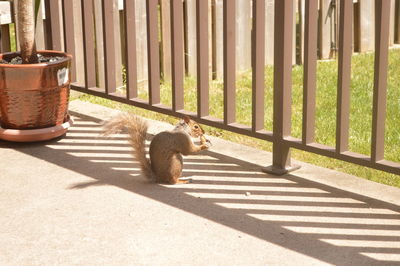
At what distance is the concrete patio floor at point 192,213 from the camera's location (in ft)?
11.4

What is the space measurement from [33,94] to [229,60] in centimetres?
133

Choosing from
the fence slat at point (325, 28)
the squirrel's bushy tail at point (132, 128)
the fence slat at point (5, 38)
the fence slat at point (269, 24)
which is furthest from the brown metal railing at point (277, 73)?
the fence slat at point (325, 28)

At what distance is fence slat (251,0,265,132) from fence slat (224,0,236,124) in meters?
0.18

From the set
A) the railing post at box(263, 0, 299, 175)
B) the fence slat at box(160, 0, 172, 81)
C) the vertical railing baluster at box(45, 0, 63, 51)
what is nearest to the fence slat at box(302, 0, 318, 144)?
the railing post at box(263, 0, 299, 175)

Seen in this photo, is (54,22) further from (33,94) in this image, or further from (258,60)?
(258,60)

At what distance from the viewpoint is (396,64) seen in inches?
291

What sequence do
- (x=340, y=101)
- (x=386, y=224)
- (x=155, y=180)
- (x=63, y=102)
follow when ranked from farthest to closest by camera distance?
(x=63, y=102) < (x=155, y=180) < (x=340, y=101) < (x=386, y=224)

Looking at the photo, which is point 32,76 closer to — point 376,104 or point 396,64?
point 376,104

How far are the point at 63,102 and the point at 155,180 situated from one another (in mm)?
1160

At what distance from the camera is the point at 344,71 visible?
406 centimetres

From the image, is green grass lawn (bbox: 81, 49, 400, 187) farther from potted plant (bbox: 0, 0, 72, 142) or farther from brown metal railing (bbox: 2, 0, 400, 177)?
potted plant (bbox: 0, 0, 72, 142)

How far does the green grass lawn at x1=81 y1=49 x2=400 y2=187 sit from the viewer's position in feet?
16.5

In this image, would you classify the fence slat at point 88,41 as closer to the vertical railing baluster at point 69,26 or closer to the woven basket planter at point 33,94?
the vertical railing baluster at point 69,26

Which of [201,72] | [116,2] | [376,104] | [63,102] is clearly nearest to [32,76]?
[63,102]
